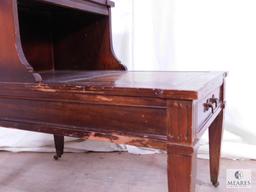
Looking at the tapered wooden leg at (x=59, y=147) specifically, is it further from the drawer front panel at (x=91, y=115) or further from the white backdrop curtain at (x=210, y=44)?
the drawer front panel at (x=91, y=115)

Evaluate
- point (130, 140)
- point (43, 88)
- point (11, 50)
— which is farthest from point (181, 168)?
point (11, 50)

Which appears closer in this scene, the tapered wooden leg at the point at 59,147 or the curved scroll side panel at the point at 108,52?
the curved scroll side panel at the point at 108,52

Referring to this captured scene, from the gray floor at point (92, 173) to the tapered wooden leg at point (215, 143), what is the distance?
0.09 meters

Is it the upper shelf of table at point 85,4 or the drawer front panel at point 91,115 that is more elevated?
the upper shelf of table at point 85,4

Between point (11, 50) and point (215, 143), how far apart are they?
875 millimetres

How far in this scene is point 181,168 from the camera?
697mm

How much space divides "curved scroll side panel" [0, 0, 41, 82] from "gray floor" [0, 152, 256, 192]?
2.38ft

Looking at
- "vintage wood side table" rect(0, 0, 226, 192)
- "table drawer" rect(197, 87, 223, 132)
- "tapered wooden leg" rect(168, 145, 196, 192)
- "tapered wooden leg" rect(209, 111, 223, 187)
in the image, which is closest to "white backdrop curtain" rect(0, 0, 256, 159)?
"tapered wooden leg" rect(209, 111, 223, 187)

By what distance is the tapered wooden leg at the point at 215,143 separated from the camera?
1.25m

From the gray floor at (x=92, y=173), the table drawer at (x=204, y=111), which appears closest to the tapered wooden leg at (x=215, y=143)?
the gray floor at (x=92, y=173)

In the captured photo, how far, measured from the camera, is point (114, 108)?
2.44 ft

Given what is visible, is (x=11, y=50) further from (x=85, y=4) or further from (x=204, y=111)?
(x=204, y=111)

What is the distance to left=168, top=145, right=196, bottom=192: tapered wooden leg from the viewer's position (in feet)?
2.25

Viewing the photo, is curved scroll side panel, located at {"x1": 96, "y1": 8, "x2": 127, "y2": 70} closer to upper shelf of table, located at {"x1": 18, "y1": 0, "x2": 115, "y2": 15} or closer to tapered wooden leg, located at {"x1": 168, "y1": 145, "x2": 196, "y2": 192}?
upper shelf of table, located at {"x1": 18, "y1": 0, "x2": 115, "y2": 15}
